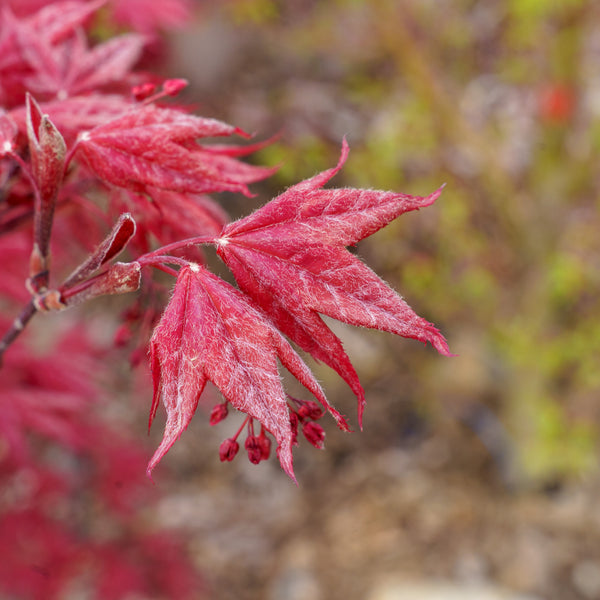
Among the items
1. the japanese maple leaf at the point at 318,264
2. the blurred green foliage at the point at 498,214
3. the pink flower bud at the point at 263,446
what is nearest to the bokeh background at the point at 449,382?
the blurred green foliage at the point at 498,214

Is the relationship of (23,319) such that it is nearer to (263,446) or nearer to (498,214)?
(263,446)

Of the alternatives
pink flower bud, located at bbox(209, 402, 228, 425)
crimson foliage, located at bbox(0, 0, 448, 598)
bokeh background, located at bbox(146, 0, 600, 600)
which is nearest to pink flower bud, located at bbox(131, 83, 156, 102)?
crimson foliage, located at bbox(0, 0, 448, 598)

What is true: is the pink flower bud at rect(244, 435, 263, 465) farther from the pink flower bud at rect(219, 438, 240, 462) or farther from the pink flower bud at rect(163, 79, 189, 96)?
the pink flower bud at rect(163, 79, 189, 96)

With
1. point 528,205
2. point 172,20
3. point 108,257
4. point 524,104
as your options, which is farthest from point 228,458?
point 524,104

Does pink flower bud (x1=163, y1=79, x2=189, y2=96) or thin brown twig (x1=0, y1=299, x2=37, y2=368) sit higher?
pink flower bud (x1=163, y1=79, x2=189, y2=96)

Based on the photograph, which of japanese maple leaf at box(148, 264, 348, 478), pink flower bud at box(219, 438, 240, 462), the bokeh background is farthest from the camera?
the bokeh background

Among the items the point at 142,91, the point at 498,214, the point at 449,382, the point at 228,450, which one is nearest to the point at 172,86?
the point at 142,91
